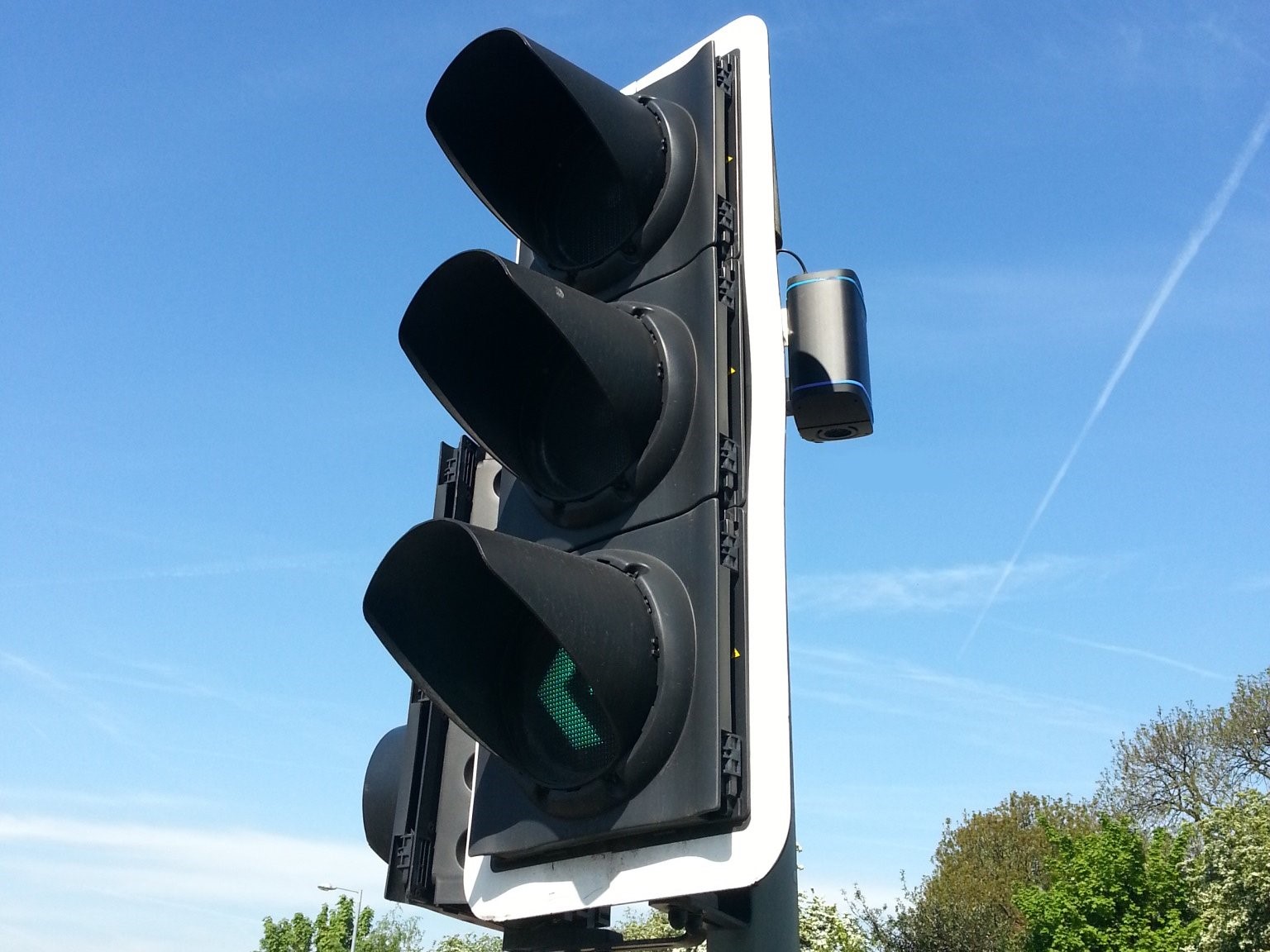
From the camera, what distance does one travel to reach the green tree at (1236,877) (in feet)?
72.8

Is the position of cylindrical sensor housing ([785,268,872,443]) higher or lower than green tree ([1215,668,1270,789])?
lower

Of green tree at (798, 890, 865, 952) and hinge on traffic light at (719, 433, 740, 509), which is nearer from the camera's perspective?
hinge on traffic light at (719, 433, 740, 509)

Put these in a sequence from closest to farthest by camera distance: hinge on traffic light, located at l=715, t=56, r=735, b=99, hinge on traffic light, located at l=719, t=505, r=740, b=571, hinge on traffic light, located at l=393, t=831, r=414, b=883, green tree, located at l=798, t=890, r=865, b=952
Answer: hinge on traffic light, located at l=719, t=505, r=740, b=571, hinge on traffic light, located at l=393, t=831, r=414, b=883, hinge on traffic light, located at l=715, t=56, r=735, b=99, green tree, located at l=798, t=890, r=865, b=952

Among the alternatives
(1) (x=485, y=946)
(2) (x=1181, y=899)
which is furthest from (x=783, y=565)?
(1) (x=485, y=946)

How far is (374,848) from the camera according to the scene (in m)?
2.85

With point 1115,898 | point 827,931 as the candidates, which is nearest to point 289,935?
point 827,931

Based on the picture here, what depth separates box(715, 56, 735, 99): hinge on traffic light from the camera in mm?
2775

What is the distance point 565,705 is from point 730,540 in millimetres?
455

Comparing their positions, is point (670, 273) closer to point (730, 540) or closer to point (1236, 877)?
point (730, 540)

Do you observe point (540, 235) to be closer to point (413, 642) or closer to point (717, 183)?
point (717, 183)

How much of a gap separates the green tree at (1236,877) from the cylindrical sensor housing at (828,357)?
77.5ft

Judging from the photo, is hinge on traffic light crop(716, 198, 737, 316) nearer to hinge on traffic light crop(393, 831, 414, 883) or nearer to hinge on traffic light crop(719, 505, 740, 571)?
hinge on traffic light crop(719, 505, 740, 571)

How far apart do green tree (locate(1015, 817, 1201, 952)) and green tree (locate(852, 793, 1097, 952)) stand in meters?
5.68

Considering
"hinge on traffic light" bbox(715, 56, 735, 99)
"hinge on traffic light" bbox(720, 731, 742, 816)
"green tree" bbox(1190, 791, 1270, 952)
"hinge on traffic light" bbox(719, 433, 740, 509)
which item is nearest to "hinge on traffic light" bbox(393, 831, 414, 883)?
"hinge on traffic light" bbox(720, 731, 742, 816)
